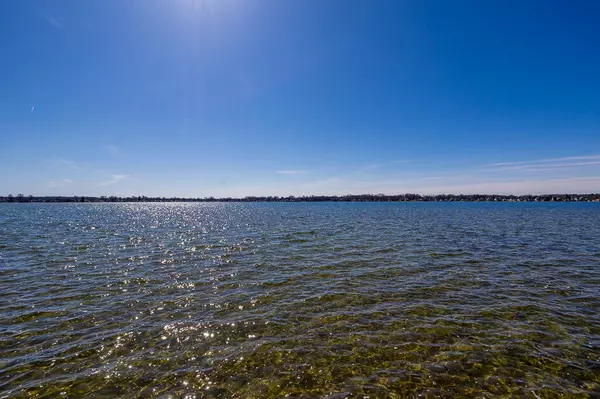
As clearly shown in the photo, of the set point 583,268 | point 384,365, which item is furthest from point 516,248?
point 384,365

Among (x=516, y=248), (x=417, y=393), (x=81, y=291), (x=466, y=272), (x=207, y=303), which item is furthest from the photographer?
(x=516, y=248)

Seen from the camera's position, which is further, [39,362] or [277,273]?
[277,273]

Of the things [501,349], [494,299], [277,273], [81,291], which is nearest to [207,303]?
[277,273]

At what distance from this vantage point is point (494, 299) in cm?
1529

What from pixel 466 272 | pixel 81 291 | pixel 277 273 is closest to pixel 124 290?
pixel 81 291

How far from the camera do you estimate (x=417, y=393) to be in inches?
323

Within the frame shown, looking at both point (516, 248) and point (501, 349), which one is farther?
point (516, 248)

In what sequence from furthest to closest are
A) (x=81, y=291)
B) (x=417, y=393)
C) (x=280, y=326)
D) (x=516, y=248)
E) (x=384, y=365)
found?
(x=516, y=248) < (x=81, y=291) < (x=280, y=326) < (x=384, y=365) < (x=417, y=393)

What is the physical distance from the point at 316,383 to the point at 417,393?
288cm

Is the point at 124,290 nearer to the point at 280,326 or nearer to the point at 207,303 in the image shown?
the point at 207,303

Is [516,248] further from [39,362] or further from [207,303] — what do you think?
[39,362]

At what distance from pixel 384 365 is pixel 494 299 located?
31.1ft

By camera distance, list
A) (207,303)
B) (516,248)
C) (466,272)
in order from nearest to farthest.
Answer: (207,303), (466,272), (516,248)

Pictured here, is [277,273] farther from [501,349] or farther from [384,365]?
[501,349]
